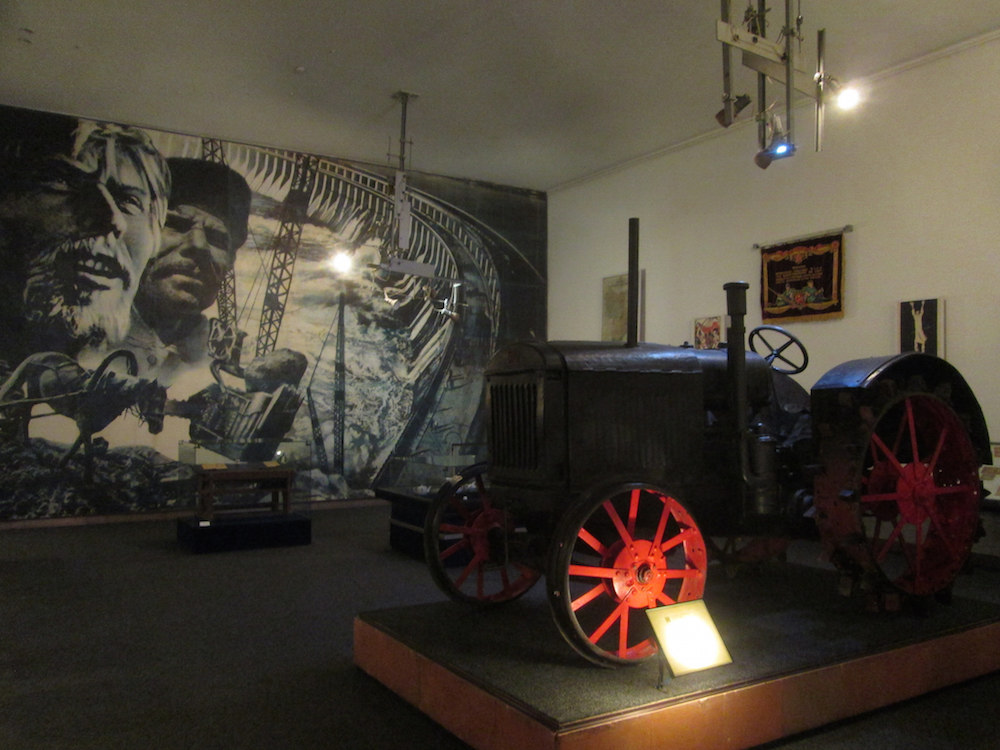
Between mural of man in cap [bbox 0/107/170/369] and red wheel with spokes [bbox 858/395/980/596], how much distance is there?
697cm

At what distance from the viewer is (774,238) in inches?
289

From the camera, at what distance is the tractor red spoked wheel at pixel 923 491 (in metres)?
3.41

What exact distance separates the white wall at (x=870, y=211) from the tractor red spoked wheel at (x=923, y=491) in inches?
94.6

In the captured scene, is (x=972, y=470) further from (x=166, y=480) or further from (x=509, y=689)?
(x=166, y=480)

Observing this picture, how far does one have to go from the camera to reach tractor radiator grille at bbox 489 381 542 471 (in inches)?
117

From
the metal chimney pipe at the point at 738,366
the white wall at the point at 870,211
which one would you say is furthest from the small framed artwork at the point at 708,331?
the metal chimney pipe at the point at 738,366

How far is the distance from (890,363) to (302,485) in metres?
6.53

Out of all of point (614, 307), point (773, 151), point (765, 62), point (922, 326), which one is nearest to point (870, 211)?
point (922, 326)

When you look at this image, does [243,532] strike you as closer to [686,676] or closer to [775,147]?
[686,676]

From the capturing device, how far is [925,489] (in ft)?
11.4

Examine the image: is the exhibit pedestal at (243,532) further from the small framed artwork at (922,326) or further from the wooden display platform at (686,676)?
the small framed artwork at (922,326)

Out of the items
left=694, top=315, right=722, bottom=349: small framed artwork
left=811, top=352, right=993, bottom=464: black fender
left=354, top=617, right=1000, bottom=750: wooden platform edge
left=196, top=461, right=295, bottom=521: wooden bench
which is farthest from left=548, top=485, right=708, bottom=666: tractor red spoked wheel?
left=694, top=315, right=722, bottom=349: small framed artwork

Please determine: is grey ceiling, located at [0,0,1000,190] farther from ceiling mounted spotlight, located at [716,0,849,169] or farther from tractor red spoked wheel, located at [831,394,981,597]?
tractor red spoked wheel, located at [831,394,981,597]

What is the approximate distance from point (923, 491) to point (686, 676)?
1607 mm
